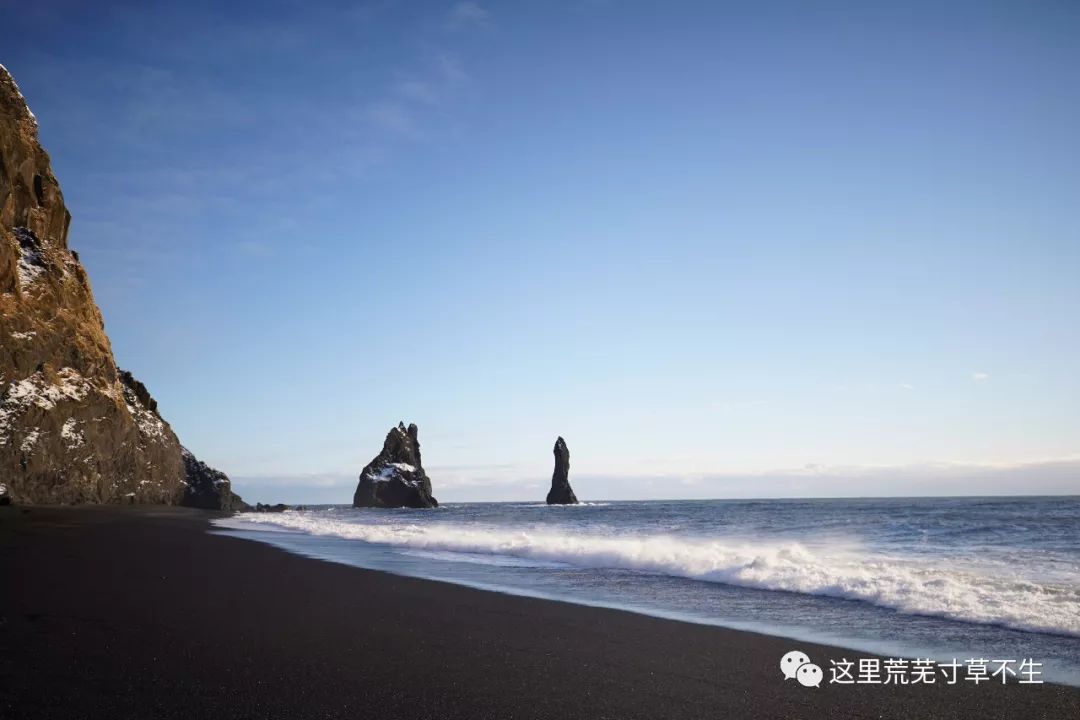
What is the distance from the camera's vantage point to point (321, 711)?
4.50 metres

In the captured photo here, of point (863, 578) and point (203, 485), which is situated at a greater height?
point (863, 578)

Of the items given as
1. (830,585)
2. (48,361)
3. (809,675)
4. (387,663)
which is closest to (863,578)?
(830,585)

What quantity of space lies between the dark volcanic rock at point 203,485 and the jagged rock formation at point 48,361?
1814cm

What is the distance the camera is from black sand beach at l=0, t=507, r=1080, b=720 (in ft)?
15.5

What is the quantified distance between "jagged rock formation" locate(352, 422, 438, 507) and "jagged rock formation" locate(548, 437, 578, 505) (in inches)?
1031

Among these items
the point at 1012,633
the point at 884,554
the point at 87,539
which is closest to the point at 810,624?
the point at 1012,633

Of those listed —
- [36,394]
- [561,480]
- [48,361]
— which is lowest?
[561,480]

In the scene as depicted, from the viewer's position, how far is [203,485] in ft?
237

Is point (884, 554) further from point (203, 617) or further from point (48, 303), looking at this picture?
point (48, 303)

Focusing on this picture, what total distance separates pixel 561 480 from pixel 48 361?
109 meters

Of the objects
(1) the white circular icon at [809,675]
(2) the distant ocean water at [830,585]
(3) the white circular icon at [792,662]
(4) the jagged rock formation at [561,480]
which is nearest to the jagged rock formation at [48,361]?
(2) the distant ocean water at [830,585]

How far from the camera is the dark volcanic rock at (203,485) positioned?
7079cm

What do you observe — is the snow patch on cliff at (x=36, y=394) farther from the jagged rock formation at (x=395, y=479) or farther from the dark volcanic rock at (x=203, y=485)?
the jagged rock formation at (x=395, y=479)

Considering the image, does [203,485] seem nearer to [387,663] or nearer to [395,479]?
[395,479]
